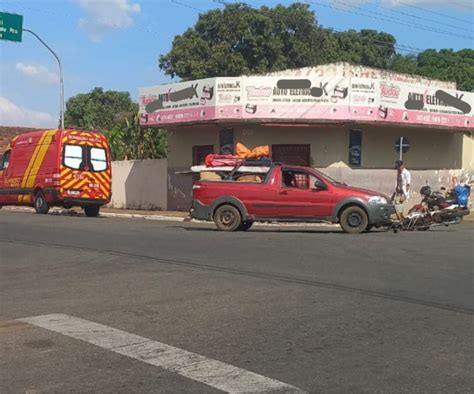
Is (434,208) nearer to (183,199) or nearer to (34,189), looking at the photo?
(183,199)

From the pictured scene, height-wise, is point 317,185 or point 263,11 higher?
point 263,11

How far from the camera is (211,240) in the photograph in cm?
1313

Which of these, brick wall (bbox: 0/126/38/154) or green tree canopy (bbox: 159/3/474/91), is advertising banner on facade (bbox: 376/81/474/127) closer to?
green tree canopy (bbox: 159/3/474/91)

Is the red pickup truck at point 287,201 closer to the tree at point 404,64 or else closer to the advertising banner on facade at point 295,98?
the advertising banner on facade at point 295,98

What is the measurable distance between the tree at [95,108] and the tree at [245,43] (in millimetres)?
13494

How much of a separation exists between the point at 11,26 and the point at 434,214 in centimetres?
1742

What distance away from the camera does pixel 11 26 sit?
24.1 metres

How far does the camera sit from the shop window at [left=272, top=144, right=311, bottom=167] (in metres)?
23.6

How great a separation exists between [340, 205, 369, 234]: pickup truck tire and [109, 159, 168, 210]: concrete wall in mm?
11668

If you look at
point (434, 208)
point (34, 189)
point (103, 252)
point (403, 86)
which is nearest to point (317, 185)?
point (434, 208)

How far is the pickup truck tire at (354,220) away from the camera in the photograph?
15.3 m

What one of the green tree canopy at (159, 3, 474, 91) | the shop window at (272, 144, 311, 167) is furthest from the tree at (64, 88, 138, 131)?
the shop window at (272, 144, 311, 167)

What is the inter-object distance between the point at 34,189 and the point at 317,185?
38.0 feet

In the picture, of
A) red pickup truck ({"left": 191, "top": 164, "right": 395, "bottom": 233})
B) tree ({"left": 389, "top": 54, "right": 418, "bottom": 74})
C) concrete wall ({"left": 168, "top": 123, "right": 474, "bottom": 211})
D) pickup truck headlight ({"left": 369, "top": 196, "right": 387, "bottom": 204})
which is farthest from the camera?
tree ({"left": 389, "top": 54, "right": 418, "bottom": 74})
